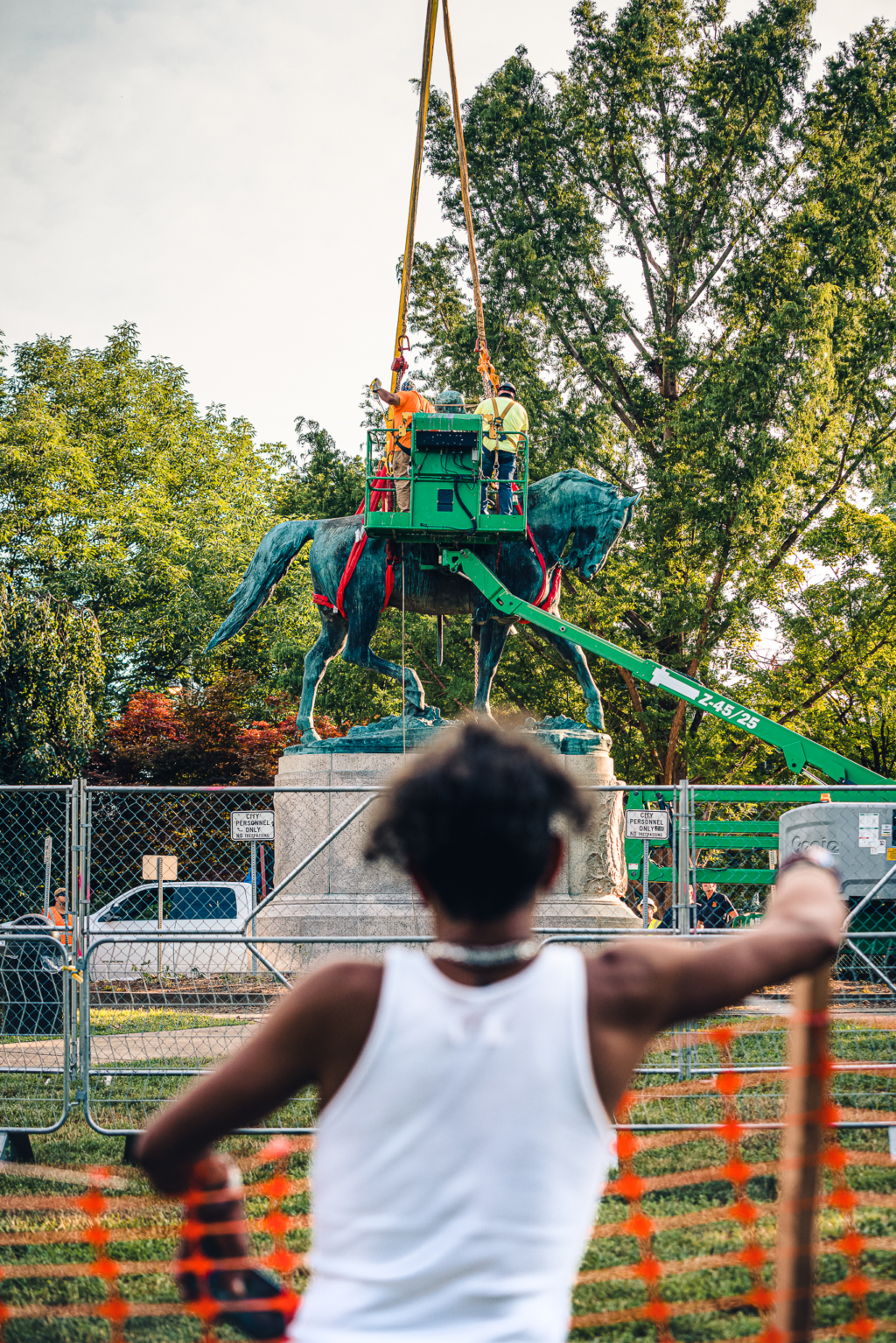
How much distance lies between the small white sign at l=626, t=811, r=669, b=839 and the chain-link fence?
0.26ft

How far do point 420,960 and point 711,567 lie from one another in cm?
2375

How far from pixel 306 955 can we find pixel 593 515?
17.3ft

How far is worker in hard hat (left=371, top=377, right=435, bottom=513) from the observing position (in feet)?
40.9

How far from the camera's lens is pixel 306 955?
11.6 meters

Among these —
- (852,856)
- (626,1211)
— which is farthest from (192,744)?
(626,1211)

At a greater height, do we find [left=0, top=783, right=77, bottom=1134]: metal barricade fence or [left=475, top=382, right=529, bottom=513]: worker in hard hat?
[left=475, top=382, right=529, bottom=513]: worker in hard hat

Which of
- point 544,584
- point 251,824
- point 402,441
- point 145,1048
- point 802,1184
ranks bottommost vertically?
point 145,1048

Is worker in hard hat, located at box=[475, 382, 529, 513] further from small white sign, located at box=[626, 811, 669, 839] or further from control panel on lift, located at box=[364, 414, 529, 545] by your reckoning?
small white sign, located at box=[626, 811, 669, 839]

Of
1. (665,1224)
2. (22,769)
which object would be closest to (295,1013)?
(665,1224)

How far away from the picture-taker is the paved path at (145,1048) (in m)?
8.28

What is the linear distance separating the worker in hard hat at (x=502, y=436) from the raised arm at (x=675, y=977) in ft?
35.5

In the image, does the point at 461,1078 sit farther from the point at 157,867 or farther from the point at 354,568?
the point at 157,867

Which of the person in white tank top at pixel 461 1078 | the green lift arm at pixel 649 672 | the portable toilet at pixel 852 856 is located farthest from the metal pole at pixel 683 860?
the portable toilet at pixel 852 856

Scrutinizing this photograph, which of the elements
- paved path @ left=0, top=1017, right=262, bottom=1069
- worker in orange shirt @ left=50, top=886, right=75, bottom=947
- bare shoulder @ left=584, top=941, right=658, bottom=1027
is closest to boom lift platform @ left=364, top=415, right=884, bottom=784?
worker in orange shirt @ left=50, top=886, right=75, bottom=947
